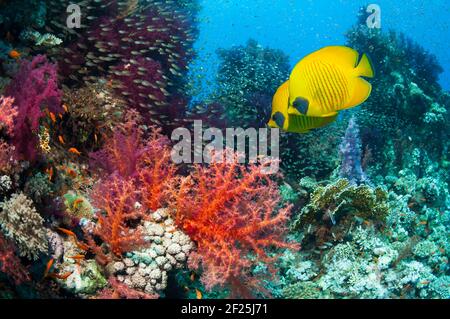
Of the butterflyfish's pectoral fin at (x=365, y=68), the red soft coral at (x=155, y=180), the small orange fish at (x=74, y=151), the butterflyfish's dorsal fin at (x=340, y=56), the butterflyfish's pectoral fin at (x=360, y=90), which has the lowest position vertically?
the red soft coral at (x=155, y=180)

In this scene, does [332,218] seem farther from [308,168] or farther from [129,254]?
[129,254]

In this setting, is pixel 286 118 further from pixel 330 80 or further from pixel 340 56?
pixel 340 56

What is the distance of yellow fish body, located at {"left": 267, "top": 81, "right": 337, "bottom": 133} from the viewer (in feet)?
9.54

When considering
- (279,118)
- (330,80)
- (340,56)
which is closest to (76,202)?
(279,118)

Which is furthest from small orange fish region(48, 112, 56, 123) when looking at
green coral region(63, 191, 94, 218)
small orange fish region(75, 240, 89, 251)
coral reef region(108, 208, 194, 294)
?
coral reef region(108, 208, 194, 294)

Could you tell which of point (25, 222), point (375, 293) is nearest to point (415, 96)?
point (375, 293)

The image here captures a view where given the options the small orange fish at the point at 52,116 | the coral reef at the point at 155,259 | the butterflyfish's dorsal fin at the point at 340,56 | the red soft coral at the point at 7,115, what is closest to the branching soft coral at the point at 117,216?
the coral reef at the point at 155,259

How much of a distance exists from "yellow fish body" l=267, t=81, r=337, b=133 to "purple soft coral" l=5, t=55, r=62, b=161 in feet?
7.55

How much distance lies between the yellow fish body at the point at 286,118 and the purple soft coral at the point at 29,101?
2.30m

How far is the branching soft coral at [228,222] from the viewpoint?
3.34 meters

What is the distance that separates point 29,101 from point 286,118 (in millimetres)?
2516

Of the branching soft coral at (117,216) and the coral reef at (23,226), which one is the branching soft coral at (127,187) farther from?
the coral reef at (23,226)

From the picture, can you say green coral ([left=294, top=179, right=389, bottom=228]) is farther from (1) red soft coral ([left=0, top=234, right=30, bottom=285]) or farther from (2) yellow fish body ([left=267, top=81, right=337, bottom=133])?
(1) red soft coral ([left=0, top=234, right=30, bottom=285])

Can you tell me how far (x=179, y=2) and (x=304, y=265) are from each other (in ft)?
26.6
